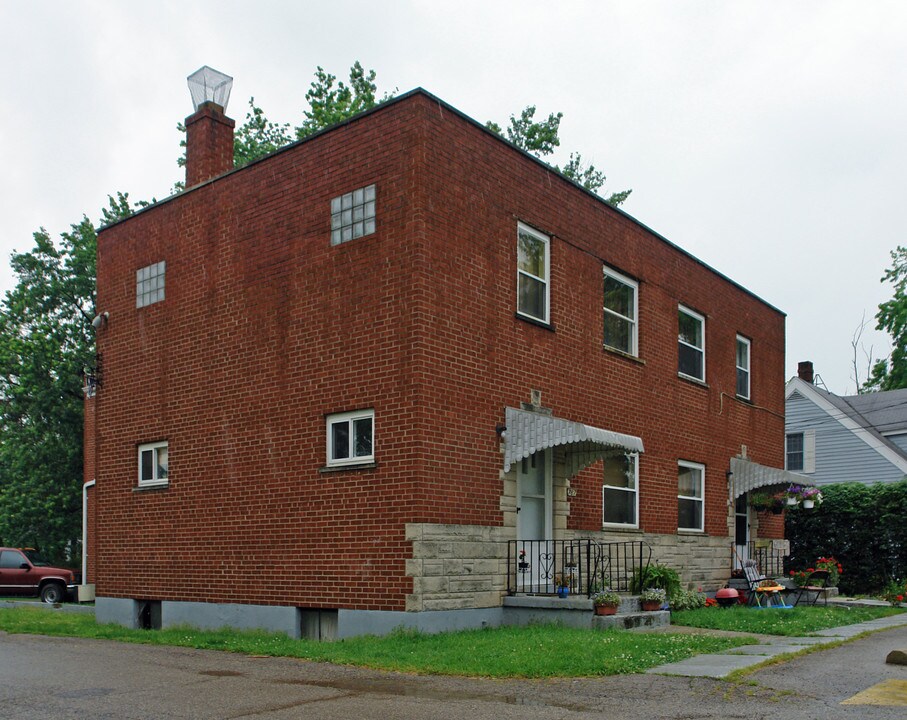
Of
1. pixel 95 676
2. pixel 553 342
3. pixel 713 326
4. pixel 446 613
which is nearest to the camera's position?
pixel 95 676

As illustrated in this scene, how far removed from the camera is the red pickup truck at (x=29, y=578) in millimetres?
26984

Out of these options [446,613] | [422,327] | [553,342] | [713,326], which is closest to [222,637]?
[446,613]

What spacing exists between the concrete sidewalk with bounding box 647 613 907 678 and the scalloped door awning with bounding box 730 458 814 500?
227 inches

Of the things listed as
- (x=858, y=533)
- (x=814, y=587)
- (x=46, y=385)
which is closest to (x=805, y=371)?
(x=858, y=533)

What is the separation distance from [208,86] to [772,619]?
12.9m

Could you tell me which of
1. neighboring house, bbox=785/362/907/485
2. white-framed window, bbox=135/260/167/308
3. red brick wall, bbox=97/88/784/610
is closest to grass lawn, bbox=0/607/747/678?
red brick wall, bbox=97/88/784/610

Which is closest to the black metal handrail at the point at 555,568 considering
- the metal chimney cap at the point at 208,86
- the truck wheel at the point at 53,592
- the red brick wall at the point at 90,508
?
the red brick wall at the point at 90,508

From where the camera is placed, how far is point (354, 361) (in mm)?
13602

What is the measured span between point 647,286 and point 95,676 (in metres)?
11.6

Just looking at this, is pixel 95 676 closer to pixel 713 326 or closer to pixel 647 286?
pixel 647 286

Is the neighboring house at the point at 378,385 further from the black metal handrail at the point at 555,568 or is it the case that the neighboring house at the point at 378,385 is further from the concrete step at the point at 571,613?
the concrete step at the point at 571,613

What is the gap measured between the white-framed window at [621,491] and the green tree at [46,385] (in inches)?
745

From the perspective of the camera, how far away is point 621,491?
56.0 ft

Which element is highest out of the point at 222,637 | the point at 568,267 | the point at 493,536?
the point at 568,267
